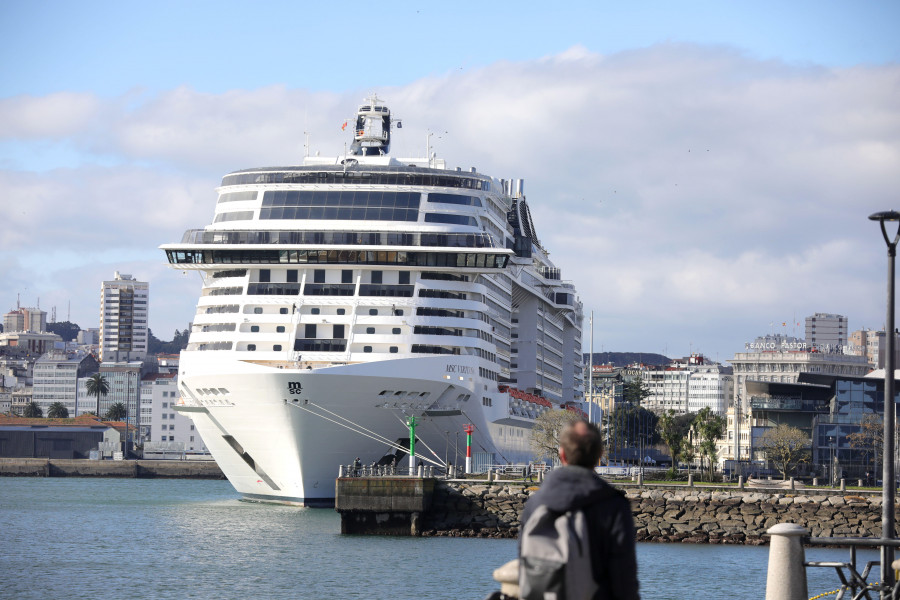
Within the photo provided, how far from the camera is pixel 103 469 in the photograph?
495ft

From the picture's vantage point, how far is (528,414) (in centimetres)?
7588

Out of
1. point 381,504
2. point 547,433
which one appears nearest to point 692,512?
point 381,504

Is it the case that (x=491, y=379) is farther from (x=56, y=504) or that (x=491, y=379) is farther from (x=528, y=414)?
(x=56, y=504)

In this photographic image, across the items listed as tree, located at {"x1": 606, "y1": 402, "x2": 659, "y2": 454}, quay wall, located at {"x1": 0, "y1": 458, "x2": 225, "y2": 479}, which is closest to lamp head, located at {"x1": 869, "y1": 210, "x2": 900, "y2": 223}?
tree, located at {"x1": 606, "y1": 402, "x2": 659, "y2": 454}

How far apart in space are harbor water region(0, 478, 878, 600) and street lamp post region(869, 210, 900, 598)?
15.0 metres

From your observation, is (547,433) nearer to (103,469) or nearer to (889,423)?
(889,423)

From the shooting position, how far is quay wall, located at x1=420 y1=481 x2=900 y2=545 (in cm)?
5100

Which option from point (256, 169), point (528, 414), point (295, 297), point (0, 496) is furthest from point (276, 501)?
point (0, 496)

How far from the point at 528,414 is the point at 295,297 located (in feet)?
73.7

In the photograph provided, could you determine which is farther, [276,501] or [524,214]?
[524,214]

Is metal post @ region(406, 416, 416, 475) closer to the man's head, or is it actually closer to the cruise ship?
the cruise ship

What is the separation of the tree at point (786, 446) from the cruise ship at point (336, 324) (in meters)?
27.6

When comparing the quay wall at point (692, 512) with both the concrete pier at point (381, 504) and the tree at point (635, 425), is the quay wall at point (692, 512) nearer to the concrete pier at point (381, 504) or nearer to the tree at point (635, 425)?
the concrete pier at point (381, 504)

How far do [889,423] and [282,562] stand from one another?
23.5m
